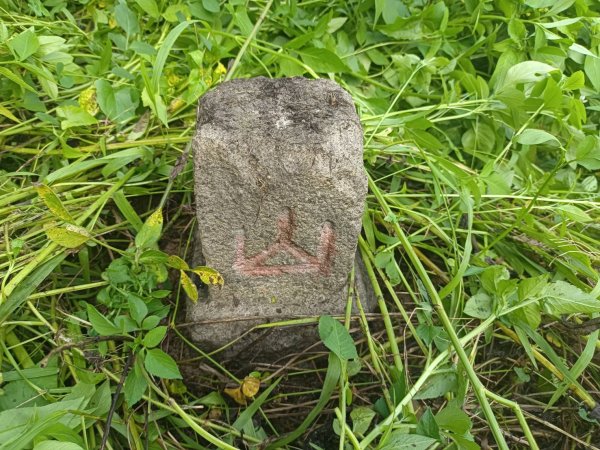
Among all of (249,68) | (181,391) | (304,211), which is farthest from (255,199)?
(249,68)

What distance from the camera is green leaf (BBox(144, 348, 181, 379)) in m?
1.20

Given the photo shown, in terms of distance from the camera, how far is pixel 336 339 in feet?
4.18

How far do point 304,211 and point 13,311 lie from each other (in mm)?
753

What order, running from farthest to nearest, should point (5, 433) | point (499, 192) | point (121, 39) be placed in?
point (121, 39) < point (499, 192) < point (5, 433)

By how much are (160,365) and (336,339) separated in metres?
0.38

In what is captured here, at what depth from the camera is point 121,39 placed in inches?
74.0

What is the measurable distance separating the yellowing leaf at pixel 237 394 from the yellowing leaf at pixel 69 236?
50 cm

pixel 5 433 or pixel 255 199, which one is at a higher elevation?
pixel 255 199

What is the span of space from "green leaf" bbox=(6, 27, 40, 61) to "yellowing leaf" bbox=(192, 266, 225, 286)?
79 centimetres

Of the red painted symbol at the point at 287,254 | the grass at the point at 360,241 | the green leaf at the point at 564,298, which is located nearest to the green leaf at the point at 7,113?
the grass at the point at 360,241

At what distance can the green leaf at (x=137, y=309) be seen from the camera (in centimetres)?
127

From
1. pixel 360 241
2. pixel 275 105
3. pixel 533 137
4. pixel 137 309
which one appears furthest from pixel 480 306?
pixel 137 309

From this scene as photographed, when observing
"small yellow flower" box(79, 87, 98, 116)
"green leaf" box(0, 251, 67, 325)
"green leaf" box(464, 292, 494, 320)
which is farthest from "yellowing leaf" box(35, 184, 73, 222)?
"green leaf" box(464, 292, 494, 320)

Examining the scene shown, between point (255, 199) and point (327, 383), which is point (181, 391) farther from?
point (255, 199)
